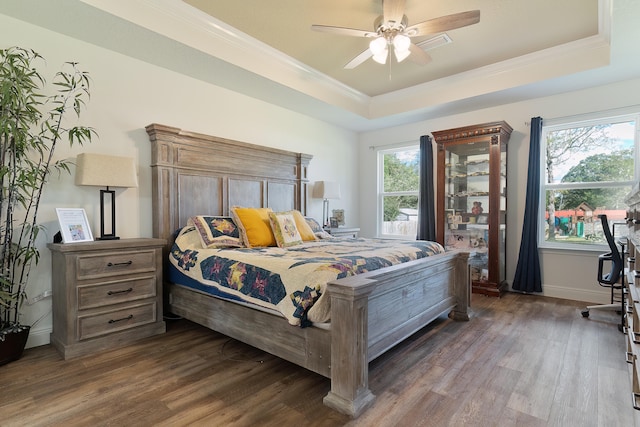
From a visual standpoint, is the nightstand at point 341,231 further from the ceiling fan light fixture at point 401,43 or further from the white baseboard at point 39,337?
the white baseboard at point 39,337

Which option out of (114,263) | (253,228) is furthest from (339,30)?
(114,263)

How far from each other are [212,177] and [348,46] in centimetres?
204

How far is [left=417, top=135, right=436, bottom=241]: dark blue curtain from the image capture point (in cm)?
481

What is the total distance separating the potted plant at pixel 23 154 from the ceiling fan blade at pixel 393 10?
244cm

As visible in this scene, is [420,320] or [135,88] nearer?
[420,320]

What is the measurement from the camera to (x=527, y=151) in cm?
418

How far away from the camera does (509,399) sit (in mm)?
1802

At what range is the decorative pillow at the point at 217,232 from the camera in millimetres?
2885

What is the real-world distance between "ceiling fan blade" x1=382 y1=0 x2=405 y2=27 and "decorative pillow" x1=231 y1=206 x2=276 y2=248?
205 cm

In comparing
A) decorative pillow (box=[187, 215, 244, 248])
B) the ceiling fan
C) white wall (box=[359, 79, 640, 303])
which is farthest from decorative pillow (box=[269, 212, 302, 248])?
white wall (box=[359, 79, 640, 303])

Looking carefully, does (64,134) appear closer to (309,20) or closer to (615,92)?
(309,20)

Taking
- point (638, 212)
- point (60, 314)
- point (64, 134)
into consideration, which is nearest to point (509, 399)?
point (638, 212)

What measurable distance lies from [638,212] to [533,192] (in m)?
2.02

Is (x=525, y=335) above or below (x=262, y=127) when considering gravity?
below
